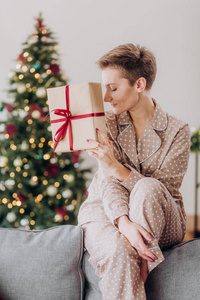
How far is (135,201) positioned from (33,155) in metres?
1.47

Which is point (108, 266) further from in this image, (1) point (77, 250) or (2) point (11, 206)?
(2) point (11, 206)

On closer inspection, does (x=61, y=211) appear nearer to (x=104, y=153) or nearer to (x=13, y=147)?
(x=13, y=147)

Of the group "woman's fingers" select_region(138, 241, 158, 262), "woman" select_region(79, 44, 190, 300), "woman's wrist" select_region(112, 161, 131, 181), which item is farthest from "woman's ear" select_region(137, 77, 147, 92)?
"woman's fingers" select_region(138, 241, 158, 262)

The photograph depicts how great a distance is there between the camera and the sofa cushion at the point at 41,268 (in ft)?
4.28

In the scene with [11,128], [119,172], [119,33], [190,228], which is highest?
[119,33]

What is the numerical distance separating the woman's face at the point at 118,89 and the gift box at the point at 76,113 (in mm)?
104

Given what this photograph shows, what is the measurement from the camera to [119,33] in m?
3.47

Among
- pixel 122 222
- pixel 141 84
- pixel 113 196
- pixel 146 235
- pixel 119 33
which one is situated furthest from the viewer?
pixel 119 33

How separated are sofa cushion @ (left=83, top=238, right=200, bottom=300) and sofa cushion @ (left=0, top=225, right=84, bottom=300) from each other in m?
0.06

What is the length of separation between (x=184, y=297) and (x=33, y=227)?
1.69 metres

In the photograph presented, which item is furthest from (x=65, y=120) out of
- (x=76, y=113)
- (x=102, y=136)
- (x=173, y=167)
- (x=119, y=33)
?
(x=119, y=33)

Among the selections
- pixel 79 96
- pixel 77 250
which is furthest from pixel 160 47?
pixel 77 250

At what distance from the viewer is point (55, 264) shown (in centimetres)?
133

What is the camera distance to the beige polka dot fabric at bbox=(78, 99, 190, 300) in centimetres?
118
